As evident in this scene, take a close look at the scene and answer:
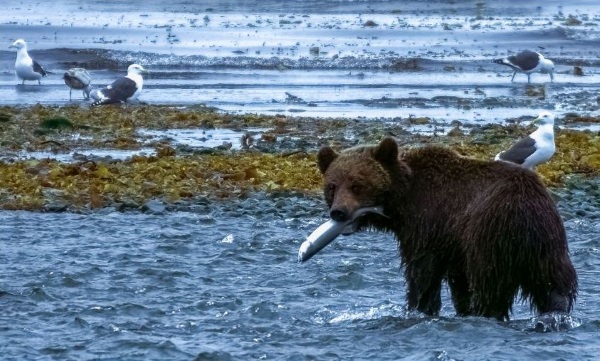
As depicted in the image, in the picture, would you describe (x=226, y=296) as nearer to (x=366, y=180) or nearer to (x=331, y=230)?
(x=331, y=230)

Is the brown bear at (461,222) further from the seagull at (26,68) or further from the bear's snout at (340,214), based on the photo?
the seagull at (26,68)

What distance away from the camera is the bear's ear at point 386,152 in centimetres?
808

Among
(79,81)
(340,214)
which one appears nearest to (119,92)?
(79,81)

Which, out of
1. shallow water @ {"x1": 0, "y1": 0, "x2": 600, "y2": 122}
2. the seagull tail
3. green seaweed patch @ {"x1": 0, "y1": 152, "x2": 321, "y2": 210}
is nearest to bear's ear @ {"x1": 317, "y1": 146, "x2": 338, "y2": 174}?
green seaweed patch @ {"x1": 0, "y1": 152, "x2": 321, "y2": 210}

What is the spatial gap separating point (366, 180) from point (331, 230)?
0.38 metres

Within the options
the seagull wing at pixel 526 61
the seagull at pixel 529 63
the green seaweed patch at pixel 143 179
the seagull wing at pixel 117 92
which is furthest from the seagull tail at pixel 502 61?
the green seaweed patch at pixel 143 179

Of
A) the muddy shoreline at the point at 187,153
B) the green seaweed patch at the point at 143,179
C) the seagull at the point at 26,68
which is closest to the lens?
the green seaweed patch at the point at 143,179

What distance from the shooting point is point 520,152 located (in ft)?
45.3

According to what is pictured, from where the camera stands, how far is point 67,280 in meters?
9.52

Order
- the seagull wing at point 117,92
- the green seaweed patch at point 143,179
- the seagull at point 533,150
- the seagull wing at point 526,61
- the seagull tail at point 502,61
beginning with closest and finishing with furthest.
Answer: the green seaweed patch at point 143,179
the seagull at point 533,150
the seagull wing at point 117,92
the seagull wing at point 526,61
the seagull tail at point 502,61

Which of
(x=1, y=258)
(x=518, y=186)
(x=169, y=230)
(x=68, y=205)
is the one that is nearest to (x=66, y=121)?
(x=68, y=205)

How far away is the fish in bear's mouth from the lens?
802 centimetres

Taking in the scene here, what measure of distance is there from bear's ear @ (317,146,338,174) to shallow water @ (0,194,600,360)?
40.5 inches

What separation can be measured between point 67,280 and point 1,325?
1344mm
